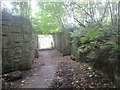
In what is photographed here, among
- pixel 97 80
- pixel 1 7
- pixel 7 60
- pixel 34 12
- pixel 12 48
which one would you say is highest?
pixel 34 12

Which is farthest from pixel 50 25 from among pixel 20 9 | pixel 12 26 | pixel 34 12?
pixel 12 26

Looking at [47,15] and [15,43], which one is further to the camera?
[47,15]

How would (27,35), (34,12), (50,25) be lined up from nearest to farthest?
(27,35) → (34,12) → (50,25)

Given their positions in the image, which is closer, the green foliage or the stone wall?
the stone wall

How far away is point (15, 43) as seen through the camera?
4031 millimetres

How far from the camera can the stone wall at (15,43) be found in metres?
3.72

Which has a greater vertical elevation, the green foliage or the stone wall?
the green foliage

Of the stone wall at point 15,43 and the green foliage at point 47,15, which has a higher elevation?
the green foliage at point 47,15

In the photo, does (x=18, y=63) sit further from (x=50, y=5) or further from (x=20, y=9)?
(x=50, y=5)

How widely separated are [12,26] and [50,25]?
4935 millimetres

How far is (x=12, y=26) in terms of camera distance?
400 centimetres

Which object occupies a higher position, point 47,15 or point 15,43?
point 47,15

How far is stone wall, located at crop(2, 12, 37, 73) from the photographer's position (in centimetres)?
372

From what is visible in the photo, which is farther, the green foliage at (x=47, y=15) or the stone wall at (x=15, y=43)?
the green foliage at (x=47, y=15)
